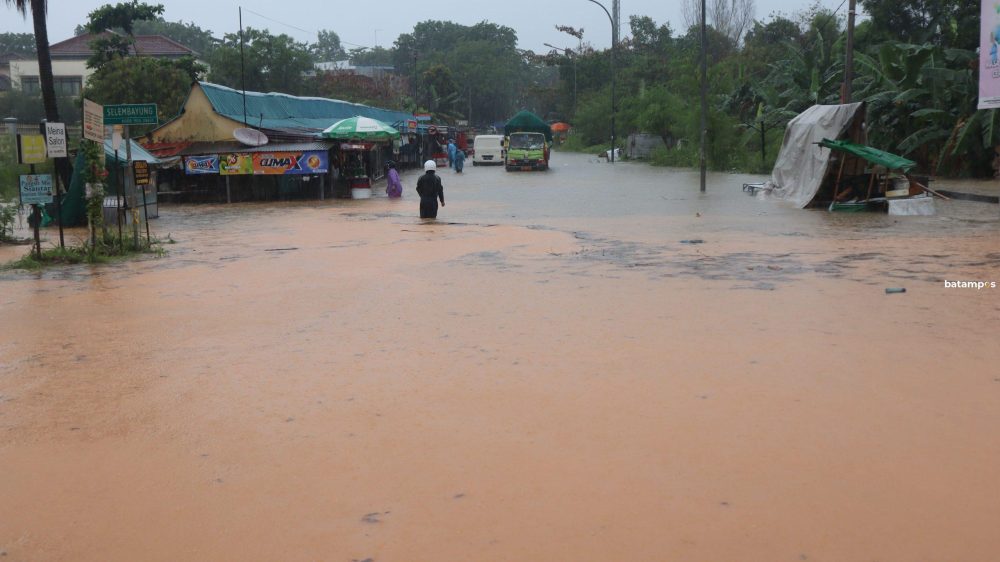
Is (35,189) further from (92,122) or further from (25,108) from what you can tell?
(25,108)

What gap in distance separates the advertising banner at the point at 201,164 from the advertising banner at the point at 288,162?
120 cm

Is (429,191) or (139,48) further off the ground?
(139,48)

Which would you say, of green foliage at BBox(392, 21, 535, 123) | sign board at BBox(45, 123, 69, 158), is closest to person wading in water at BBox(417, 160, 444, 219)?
sign board at BBox(45, 123, 69, 158)

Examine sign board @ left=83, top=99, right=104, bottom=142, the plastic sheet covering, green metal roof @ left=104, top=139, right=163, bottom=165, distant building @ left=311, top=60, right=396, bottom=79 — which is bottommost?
the plastic sheet covering

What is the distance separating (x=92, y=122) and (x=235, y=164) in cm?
1335

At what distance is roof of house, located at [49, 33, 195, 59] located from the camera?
68000 mm

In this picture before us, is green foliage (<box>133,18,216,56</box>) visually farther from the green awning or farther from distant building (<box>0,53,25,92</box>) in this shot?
the green awning

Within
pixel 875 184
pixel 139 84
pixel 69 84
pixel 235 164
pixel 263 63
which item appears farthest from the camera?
pixel 69 84

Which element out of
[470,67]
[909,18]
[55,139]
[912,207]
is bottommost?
[912,207]

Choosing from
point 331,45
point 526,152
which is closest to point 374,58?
point 331,45

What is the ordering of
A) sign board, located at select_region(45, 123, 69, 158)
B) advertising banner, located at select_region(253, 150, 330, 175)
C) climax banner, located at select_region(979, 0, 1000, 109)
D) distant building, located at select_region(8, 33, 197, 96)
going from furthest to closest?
distant building, located at select_region(8, 33, 197, 96), advertising banner, located at select_region(253, 150, 330, 175), climax banner, located at select_region(979, 0, 1000, 109), sign board, located at select_region(45, 123, 69, 158)

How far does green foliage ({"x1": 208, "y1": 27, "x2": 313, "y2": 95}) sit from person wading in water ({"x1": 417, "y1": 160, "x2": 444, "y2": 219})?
4013cm

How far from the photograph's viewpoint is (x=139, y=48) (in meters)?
68.4

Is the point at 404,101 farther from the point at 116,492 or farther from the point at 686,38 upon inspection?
the point at 116,492
